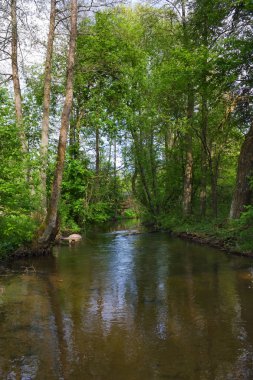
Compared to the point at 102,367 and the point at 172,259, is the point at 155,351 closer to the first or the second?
the point at 102,367

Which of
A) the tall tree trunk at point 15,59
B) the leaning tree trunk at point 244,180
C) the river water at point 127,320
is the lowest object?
the river water at point 127,320

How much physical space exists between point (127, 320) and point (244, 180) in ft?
34.7

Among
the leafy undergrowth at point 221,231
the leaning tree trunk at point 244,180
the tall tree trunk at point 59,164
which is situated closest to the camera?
the leafy undergrowth at point 221,231

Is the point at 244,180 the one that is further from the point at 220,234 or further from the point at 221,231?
the point at 220,234

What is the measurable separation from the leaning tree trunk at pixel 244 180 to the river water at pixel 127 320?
4.08 m

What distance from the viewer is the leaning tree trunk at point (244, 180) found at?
615 inches

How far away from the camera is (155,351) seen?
5426 millimetres

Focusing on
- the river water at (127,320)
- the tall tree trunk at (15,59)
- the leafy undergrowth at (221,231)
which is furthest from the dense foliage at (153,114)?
the river water at (127,320)

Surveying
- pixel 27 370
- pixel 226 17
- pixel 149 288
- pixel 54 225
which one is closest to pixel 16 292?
pixel 149 288

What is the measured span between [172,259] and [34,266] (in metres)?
4.77

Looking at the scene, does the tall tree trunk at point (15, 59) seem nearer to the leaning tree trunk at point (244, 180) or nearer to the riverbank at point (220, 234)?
the leaning tree trunk at point (244, 180)

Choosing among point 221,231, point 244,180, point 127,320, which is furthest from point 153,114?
point 127,320

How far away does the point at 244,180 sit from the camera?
15.8m

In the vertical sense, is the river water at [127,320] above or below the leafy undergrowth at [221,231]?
below
